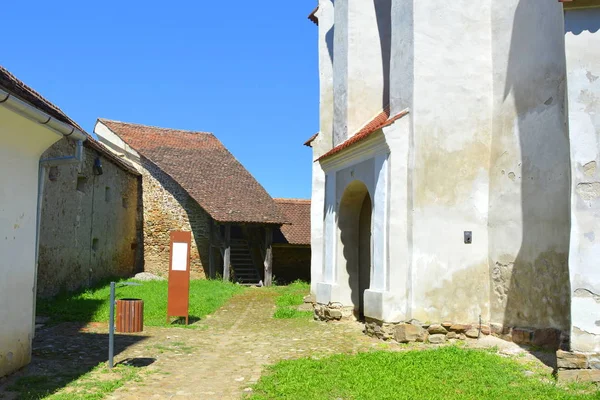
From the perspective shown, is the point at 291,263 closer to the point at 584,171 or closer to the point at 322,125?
the point at 322,125

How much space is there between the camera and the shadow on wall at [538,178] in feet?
28.5

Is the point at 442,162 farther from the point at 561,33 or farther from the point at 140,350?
the point at 140,350

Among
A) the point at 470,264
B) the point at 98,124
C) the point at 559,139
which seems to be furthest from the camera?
the point at 98,124

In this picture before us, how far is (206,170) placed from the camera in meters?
26.9

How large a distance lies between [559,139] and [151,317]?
30.5ft

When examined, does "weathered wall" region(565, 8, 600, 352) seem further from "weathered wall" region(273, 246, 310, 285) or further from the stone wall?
"weathered wall" region(273, 246, 310, 285)

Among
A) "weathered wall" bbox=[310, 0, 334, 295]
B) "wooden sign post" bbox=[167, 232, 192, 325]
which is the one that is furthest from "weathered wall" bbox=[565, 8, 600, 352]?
"weathered wall" bbox=[310, 0, 334, 295]

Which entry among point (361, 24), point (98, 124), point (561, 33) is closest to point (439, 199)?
point (561, 33)

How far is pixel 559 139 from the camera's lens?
28.6 feet

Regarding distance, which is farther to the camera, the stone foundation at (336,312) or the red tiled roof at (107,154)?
the red tiled roof at (107,154)

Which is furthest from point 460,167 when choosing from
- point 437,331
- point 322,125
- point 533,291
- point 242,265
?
point 242,265

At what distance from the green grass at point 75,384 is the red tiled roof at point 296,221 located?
697 inches

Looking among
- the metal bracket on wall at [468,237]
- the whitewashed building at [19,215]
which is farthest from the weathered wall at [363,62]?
the whitewashed building at [19,215]

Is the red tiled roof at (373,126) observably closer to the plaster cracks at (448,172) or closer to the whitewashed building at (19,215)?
the plaster cracks at (448,172)
